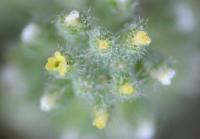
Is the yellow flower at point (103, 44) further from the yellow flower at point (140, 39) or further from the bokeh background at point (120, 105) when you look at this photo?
the bokeh background at point (120, 105)

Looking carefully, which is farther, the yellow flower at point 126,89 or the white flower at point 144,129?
the white flower at point 144,129

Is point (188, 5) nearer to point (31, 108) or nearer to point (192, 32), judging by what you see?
point (192, 32)

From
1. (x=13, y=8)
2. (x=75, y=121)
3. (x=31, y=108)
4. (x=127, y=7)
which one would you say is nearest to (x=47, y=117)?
(x=31, y=108)

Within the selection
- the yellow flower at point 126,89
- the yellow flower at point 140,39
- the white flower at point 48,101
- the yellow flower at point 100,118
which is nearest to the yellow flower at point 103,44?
the yellow flower at point 140,39

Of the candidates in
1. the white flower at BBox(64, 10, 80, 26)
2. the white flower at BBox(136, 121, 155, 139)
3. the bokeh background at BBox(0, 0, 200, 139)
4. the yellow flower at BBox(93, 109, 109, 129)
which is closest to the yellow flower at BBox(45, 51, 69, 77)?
the white flower at BBox(64, 10, 80, 26)

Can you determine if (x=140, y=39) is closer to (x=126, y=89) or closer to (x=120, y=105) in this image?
(x=126, y=89)

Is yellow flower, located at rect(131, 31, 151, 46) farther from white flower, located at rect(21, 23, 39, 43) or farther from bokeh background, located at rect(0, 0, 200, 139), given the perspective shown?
white flower, located at rect(21, 23, 39, 43)

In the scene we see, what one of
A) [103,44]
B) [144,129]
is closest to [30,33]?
[103,44]
